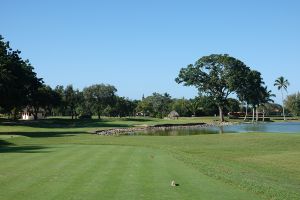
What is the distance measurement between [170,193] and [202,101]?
121 m

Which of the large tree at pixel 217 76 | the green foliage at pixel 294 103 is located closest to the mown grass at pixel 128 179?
the large tree at pixel 217 76

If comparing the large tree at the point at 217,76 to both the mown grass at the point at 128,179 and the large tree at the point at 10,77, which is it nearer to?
the large tree at the point at 10,77

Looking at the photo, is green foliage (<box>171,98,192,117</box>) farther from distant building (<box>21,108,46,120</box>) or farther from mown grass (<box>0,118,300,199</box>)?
mown grass (<box>0,118,300,199</box>)

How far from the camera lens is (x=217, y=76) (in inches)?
5133

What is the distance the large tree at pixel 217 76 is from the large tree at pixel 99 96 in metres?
26.6

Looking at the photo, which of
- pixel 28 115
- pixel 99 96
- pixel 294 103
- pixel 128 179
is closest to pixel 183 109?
pixel 99 96

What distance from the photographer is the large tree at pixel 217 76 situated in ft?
419

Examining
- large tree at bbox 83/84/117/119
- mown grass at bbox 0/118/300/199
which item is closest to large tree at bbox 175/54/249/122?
large tree at bbox 83/84/117/119

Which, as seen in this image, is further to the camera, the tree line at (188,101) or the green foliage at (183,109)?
the green foliage at (183,109)

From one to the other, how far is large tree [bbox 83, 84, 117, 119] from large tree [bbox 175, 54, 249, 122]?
26.6m

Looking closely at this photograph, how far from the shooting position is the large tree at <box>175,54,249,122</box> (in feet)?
419

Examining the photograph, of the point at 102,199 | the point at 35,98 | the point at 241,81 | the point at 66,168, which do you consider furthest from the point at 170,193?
the point at 241,81

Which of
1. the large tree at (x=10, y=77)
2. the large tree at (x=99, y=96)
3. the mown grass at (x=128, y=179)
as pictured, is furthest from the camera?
the large tree at (x=99, y=96)

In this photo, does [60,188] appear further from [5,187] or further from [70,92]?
[70,92]
